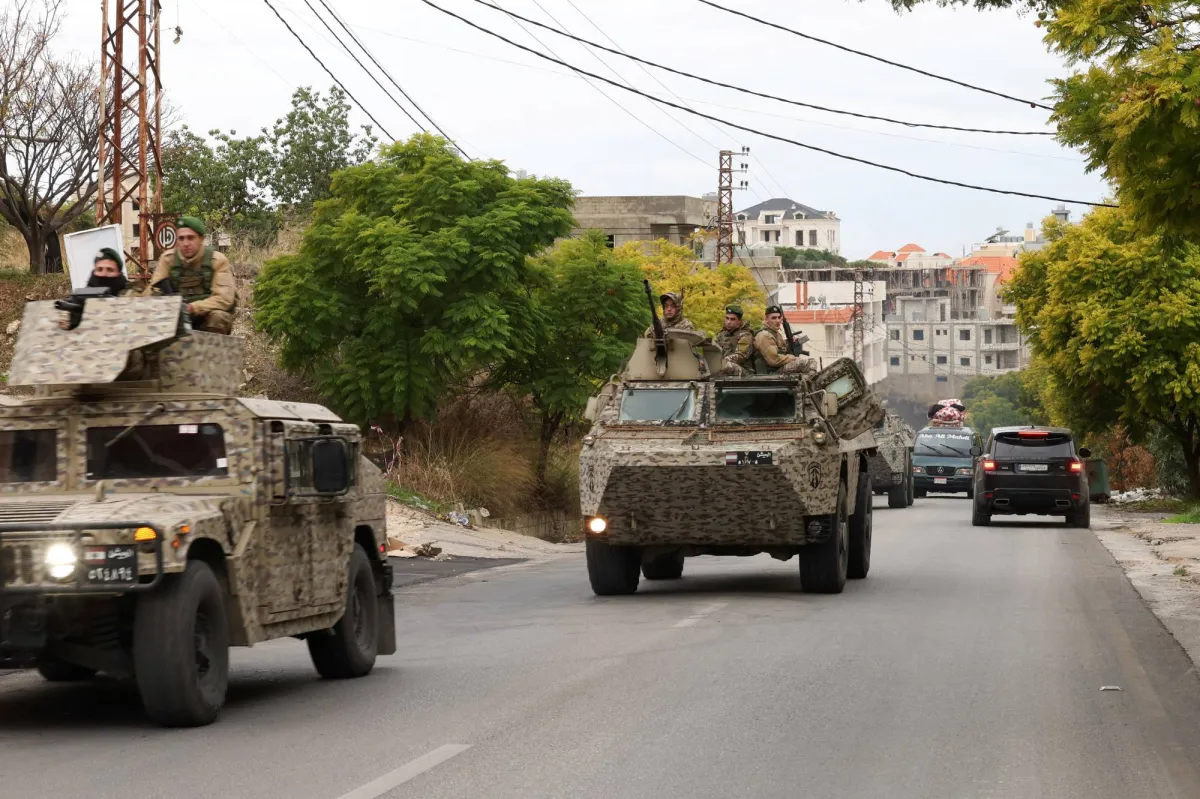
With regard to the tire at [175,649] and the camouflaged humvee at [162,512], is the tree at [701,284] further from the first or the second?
the tire at [175,649]

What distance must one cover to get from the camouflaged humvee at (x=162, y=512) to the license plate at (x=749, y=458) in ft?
18.1

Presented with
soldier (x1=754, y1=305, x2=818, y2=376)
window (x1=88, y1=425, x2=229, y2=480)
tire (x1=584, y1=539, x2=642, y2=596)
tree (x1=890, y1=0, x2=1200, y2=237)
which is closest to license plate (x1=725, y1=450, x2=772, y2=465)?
tire (x1=584, y1=539, x2=642, y2=596)

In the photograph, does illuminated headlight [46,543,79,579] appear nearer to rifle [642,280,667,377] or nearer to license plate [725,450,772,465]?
license plate [725,450,772,465]

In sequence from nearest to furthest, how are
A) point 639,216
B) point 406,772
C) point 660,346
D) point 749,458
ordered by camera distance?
1. point 406,772
2. point 749,458
3. point 660,346
4. point 639,216

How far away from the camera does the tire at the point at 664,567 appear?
Answer: 19.0 meters

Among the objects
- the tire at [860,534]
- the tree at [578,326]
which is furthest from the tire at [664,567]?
the tree at [578,326]

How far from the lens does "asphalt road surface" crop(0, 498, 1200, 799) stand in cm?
766

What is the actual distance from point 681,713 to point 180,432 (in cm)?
315

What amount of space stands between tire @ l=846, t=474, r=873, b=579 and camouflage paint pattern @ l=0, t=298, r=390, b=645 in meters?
9.36

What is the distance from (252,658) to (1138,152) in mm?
6856

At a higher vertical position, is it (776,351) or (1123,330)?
(1123,330)

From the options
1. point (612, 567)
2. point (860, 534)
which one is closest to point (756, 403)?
point (612, 567)

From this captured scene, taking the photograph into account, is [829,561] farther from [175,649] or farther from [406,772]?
[406,772]

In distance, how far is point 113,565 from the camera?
8.46 metres
